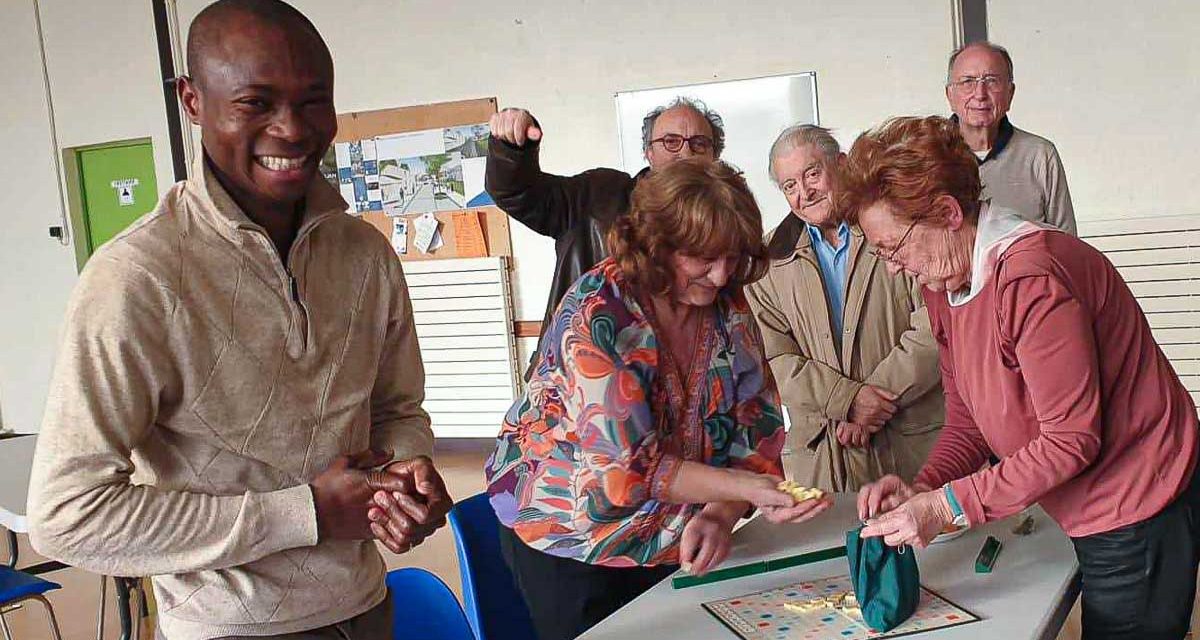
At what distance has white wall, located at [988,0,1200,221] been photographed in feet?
15.7

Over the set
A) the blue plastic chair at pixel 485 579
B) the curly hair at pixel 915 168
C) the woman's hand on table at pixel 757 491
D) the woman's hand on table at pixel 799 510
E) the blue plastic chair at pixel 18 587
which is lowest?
the blue plastic chair at pixel 18 587

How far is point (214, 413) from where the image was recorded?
1.27 m

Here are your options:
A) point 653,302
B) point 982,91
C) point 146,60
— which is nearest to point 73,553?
point 653,302

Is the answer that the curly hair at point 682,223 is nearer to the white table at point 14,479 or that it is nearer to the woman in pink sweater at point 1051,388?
the woman in pink sweater at point 1051,388

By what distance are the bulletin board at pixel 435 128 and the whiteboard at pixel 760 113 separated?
122 centimetres

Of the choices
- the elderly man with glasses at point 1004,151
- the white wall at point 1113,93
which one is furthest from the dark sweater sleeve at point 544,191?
the white wall at point 1113,93

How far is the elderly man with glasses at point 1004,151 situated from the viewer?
320 centimetres

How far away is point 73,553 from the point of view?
119 cm

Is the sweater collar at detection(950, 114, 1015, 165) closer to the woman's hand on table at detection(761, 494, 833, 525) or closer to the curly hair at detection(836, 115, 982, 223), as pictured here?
the curly hair at detection(836, 115, 982, 223)

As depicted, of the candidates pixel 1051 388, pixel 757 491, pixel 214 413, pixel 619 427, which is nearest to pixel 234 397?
pixel 214 413

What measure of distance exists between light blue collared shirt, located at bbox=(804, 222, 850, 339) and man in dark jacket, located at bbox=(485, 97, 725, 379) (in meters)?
0.37

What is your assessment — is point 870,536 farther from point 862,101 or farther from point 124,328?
point 862,101

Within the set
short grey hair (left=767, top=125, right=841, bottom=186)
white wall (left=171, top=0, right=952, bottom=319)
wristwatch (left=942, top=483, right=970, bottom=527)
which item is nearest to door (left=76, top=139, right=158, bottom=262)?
white wall (left=171, top=0, right=952, bottom=319)

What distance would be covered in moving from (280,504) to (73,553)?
8.8 inches
